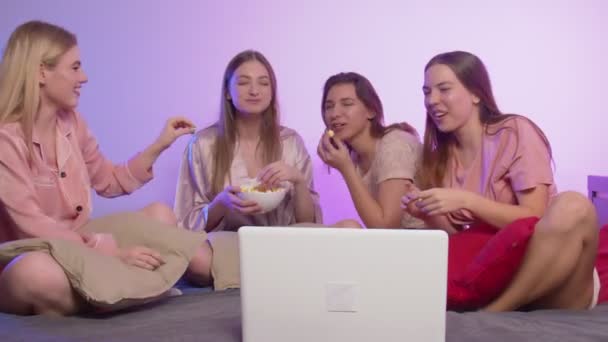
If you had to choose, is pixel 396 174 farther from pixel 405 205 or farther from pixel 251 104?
pixel 251 104

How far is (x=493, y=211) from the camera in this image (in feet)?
5.92

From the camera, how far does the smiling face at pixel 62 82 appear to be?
1861 millimetres

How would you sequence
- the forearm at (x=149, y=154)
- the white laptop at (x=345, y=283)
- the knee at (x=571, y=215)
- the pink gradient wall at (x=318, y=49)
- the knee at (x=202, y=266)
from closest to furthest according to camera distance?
the white laptop at (x=345, y=283) → the knee at (x=571, y=215) → the knee at (x=202, y=266) → the forearm at (x=149, y=154) → the pink gradient wall at (x=318, y=49)

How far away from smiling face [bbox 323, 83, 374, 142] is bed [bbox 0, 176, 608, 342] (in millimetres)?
772

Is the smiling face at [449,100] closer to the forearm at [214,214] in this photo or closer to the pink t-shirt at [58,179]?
the forearm at [214,214]

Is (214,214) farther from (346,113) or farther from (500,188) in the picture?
(500,188)

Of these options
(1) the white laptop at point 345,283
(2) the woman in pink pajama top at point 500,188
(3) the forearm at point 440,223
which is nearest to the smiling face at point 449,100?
(2) the woman in pink pajama top at point 500,188

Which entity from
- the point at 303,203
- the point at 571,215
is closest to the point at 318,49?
the point at 303,203

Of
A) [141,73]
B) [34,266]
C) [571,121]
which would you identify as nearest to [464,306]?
[34,266]

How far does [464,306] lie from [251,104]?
0.94 meters

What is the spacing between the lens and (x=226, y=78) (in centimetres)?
235

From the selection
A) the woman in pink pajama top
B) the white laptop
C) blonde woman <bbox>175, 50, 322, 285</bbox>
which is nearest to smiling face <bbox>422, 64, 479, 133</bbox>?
the woman in pink pajama top

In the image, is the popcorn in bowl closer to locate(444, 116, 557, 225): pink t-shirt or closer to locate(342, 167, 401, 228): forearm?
locate(342, 167, 401, 228): forearm

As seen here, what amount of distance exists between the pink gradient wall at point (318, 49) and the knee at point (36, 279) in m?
1.41
